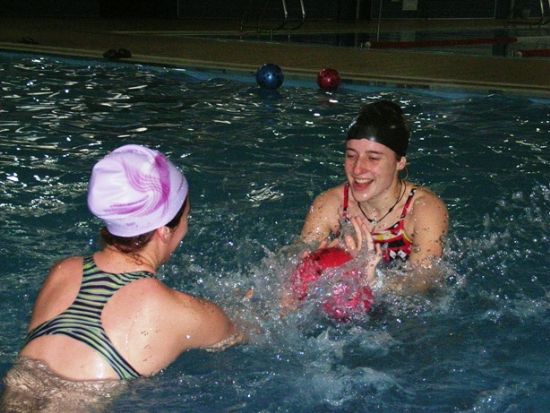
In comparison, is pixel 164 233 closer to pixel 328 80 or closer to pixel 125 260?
pixel 125 260

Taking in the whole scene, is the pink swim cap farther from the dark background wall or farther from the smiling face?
the dark background wall

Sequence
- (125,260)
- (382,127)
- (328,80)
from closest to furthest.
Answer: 1. (125,260)
2. (382,127)
3. (328,80)

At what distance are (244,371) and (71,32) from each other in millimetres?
14389

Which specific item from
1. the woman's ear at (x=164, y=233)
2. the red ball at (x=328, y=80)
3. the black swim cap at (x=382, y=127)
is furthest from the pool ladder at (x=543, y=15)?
the woman's ear at (x=164, y=233)

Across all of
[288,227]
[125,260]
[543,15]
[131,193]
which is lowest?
[288,227]

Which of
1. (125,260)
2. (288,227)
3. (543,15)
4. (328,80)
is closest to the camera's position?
(125,260)

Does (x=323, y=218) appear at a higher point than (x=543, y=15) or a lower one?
lower

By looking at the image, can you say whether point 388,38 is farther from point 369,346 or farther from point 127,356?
point 127,356

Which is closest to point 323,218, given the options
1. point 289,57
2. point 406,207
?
point 406,207

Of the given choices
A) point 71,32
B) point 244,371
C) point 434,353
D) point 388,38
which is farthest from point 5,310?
point 388,38

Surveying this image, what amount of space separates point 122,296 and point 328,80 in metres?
7.69

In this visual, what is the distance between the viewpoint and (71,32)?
16859 millimetres

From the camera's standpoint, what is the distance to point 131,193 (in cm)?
282

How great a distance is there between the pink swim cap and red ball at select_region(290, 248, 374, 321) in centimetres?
128
